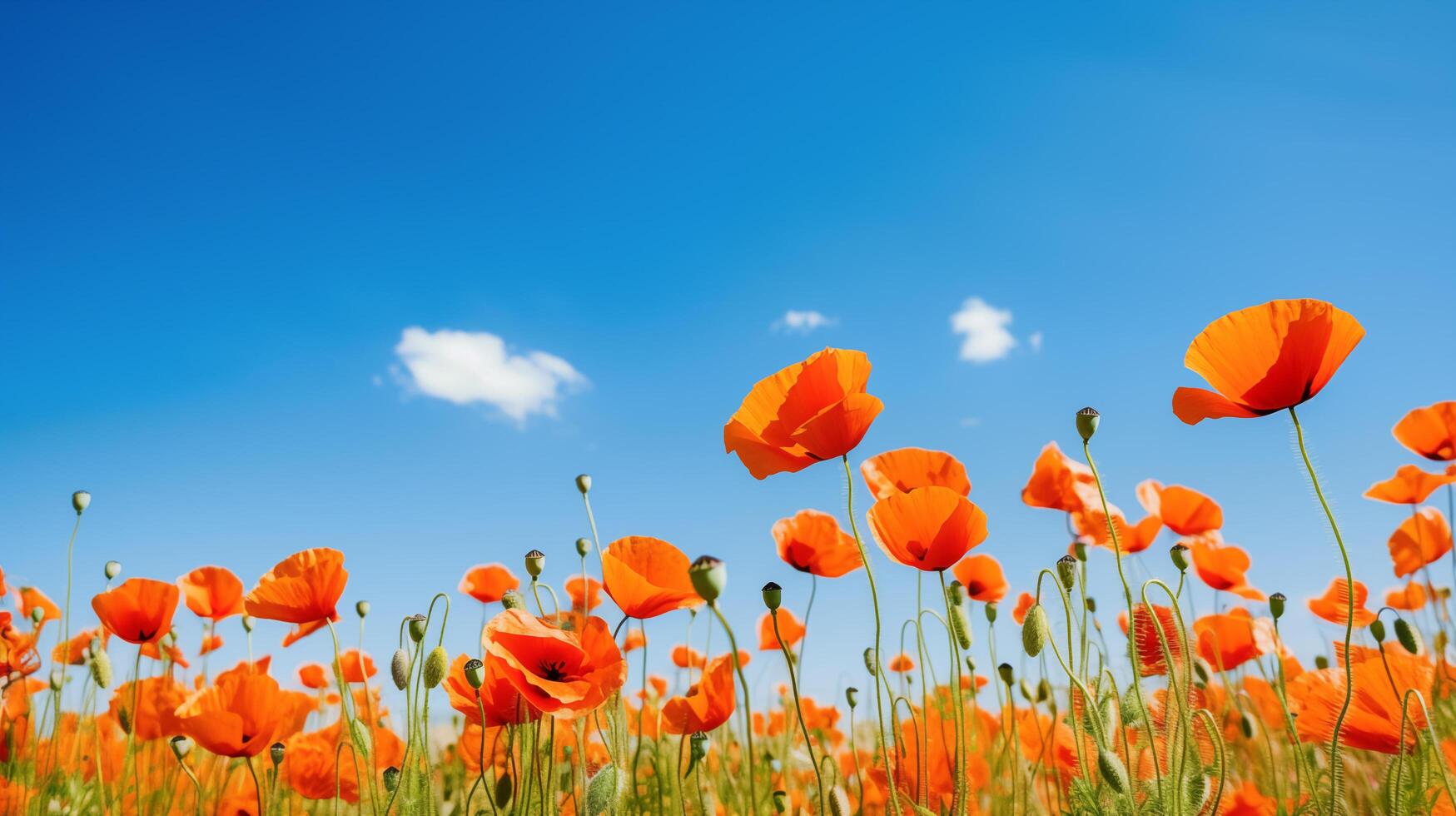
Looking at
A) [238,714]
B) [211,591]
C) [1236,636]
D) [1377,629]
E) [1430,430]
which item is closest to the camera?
[238,714]

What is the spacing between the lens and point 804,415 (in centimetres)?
159

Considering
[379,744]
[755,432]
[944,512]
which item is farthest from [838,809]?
[379,744]

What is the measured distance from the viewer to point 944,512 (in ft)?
5.12

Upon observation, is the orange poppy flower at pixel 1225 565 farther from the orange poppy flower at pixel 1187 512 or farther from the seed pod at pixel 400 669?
the seed pod at pixel 400 669

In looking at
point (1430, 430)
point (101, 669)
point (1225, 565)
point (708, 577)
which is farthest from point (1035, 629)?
point (101, 669)

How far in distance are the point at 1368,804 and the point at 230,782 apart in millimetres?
3842

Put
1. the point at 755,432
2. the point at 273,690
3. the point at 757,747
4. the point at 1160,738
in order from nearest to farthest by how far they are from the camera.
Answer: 1. the point at 755,432
2. the point at 1160,738
3. the point at 273,690
4. the point at 757,747

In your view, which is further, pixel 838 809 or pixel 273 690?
pixel 273 690

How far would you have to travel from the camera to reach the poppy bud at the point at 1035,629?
1.76m

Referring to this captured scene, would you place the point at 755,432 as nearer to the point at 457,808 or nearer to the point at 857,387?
the point at 857,387

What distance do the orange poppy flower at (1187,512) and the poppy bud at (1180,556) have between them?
0.88 meters

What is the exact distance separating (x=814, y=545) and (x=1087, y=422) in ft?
3.16

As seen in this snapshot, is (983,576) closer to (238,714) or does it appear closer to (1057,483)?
(1057,483)

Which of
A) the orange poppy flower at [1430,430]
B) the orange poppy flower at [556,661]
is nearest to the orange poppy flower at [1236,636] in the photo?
the orange poppy flower at [1430,430]
